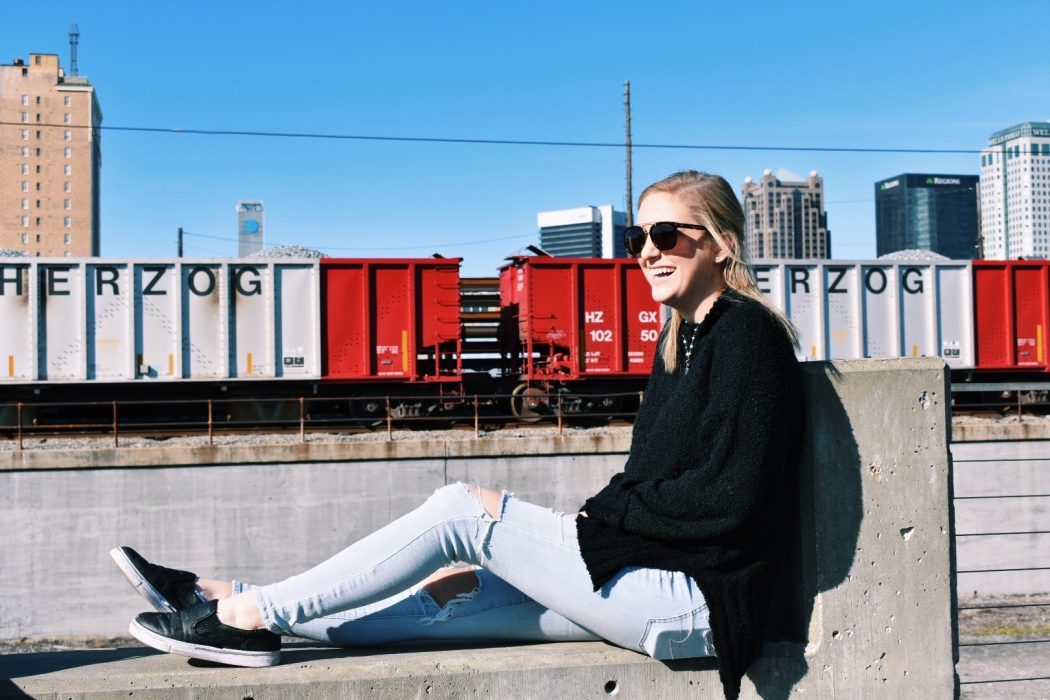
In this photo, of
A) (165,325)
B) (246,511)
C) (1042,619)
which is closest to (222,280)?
(165,325)

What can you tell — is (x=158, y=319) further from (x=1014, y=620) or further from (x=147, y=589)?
(x=147, y=589)

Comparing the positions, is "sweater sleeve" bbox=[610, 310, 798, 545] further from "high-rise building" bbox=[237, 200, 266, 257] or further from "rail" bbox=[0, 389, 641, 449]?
"high-rise building" bbox=[237, 200, 266, 257]

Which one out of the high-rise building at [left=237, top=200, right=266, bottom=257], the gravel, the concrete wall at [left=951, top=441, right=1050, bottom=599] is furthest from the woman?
the high-rise building at [left=237, top=200, right=266, bottom=257]

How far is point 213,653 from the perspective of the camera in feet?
8.27

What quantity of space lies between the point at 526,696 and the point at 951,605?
1.25 meters

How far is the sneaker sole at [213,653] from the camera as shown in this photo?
2.52 metres

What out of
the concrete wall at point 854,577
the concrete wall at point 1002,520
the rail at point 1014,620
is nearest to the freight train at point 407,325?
the concrete wall at point 1002,520

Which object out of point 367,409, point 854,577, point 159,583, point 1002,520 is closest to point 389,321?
point 367,409

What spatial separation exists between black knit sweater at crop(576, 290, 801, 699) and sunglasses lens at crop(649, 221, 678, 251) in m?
0.24

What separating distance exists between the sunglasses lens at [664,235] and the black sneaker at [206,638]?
5.14 feet

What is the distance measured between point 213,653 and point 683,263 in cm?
172

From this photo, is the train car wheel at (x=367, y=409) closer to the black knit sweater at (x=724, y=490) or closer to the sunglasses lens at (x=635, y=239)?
the sunglasses lens at (x=635, y=239)

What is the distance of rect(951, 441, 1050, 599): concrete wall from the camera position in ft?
39.9

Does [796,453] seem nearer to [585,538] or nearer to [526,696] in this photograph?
[585,538]
